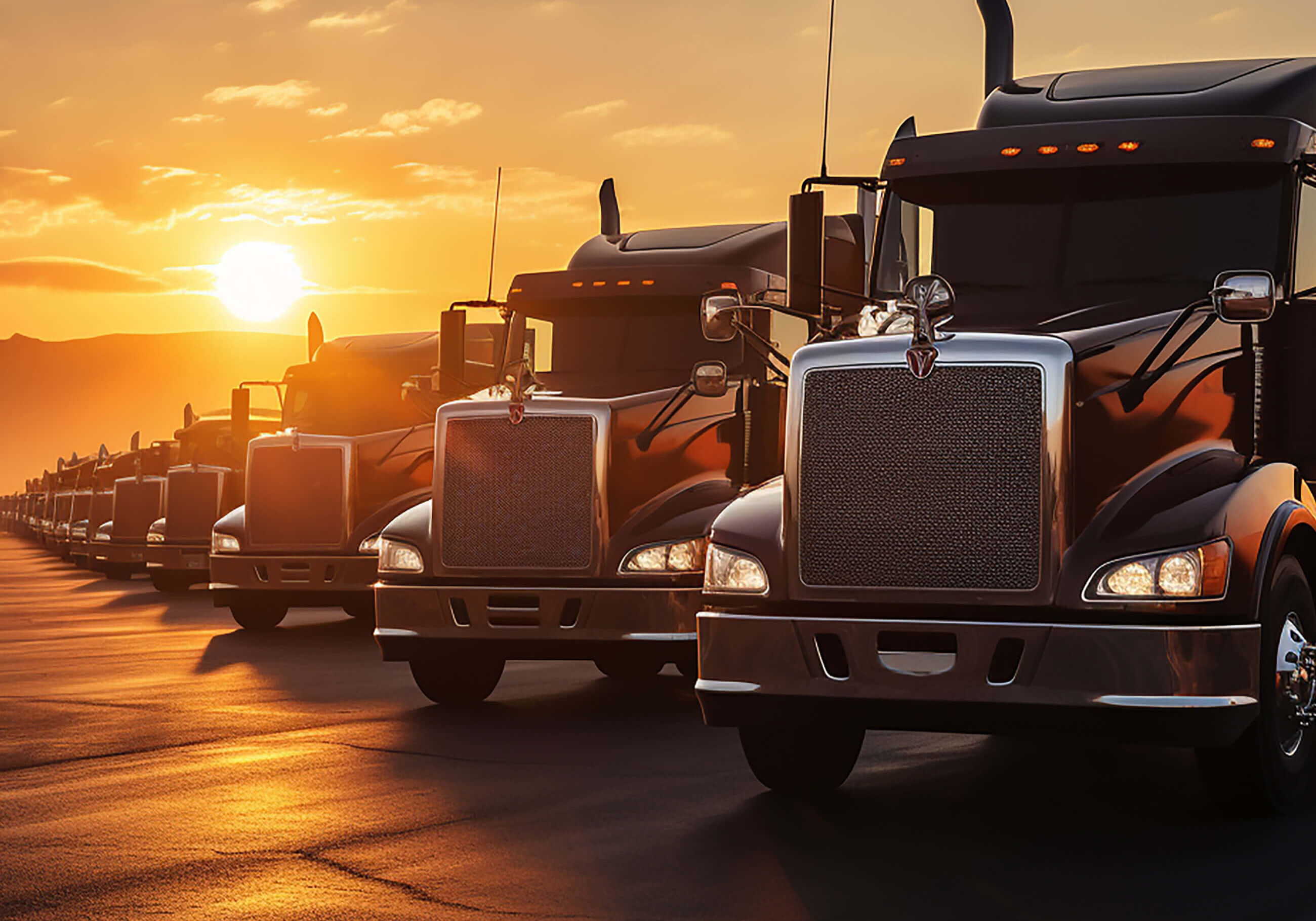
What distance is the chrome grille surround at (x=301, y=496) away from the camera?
16.7 m

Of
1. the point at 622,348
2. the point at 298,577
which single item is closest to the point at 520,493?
the point at 622,348

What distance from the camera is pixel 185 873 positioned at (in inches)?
236

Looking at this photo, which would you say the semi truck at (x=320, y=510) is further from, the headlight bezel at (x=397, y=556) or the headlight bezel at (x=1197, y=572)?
the headlight bezel at (x=1197, y=572)

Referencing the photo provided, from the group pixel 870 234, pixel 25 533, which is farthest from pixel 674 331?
pixel 25 533

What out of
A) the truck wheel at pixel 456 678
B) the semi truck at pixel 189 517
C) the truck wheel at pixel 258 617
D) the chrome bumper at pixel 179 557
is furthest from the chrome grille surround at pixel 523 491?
the chrome bumper at pixel 179 557

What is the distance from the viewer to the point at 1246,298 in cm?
650

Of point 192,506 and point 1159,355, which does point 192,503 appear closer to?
point 192,506

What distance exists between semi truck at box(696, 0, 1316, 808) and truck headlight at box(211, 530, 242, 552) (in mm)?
10939

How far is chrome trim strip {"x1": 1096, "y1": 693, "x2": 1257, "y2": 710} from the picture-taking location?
605cm

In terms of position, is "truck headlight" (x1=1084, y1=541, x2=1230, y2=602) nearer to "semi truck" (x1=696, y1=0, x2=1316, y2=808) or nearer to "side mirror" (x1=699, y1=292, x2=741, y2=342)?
"semi truck" (x1=696, y1=0, x2=1316, y2=808)

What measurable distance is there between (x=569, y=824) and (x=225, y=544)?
1126cm

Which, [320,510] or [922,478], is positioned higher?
[922,478]

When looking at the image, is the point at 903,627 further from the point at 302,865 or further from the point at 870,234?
the point at 870,234

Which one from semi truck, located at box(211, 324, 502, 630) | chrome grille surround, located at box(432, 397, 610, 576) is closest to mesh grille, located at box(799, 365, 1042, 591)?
chrome grille surround, located at box(432, 397, 610, 576)
